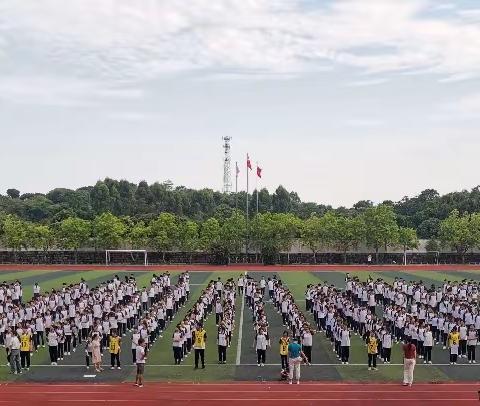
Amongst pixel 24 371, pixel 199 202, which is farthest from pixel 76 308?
pixel 199 202

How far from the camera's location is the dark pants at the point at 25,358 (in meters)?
20.5

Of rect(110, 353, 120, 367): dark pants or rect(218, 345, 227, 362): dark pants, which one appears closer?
rect(110, 353, 120, 367): dark pants

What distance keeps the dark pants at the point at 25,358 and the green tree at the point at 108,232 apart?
48525 mm

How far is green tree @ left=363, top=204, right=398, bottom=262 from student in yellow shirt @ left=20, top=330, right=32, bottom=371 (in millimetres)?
52313

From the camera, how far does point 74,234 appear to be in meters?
68.4

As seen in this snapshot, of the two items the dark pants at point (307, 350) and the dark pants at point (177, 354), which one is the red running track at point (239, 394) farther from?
the dark pants at point (307, 350)

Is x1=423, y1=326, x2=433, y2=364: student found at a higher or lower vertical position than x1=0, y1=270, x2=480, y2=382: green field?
higher

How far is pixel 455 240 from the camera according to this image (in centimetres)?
6750

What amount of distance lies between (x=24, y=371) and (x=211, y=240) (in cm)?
4848

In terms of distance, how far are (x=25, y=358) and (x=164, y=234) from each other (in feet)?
157

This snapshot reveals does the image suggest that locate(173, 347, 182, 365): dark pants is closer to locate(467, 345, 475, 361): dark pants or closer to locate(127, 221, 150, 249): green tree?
locate(467, 345, 475, 361): dark pants

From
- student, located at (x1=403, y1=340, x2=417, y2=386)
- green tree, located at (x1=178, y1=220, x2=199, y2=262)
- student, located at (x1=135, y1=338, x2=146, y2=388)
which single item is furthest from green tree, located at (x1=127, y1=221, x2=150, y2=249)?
student, located at (x1=403, y1=340, x2=417, y2=386)

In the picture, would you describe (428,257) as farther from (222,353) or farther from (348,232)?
Answer: (222,353)

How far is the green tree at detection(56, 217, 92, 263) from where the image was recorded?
224 feet
